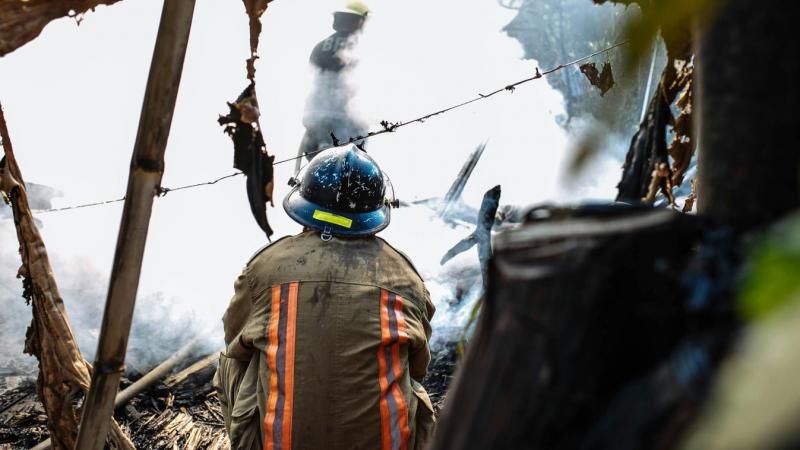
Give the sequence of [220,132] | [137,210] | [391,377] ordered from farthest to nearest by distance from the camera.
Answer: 1. [220,132]
2. [391,377]
3. [137,210]

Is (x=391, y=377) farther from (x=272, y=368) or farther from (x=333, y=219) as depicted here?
(x=333, y=219)

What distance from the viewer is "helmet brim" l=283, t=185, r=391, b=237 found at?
3502 millimetres

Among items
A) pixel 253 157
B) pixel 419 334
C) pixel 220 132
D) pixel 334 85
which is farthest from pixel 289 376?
pixel 334 85

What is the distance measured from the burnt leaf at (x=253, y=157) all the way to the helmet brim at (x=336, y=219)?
119 cm

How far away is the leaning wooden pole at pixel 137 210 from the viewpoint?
1.84 meters

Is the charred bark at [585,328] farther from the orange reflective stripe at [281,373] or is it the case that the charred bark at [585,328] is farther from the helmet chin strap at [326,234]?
the helmet chin strap at [326,234]

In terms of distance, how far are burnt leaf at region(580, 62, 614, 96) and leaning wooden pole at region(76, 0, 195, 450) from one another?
1234 millimetres

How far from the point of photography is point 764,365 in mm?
329

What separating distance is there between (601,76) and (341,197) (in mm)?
1510

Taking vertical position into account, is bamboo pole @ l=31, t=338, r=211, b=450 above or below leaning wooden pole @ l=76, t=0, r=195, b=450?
below

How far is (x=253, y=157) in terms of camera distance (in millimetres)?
2289

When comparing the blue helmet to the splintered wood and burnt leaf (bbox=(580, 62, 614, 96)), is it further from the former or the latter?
the splintered wood

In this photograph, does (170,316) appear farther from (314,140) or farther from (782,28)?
(782,28)

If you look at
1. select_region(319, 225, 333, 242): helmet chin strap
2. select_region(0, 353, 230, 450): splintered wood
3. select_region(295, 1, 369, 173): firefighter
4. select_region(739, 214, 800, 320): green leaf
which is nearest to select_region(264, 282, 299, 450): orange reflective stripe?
select_region(319, 225, 333, 242): helmet chin strap
